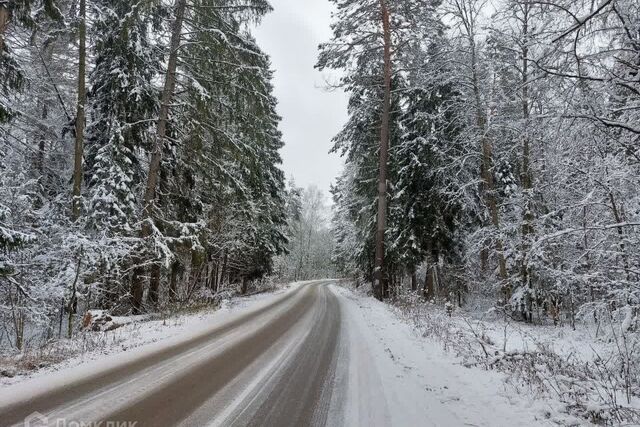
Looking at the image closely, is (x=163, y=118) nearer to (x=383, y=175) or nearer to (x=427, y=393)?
(x=383, y=175)

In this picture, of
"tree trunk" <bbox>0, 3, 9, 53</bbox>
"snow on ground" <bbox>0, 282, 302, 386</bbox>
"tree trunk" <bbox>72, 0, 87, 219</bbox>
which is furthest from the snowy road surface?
"tree trunk" <bbox>72, 0, 87, 219</bbox>

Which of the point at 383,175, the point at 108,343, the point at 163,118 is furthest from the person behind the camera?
the point at 383,175

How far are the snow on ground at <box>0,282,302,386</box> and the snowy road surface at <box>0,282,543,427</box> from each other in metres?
0.34

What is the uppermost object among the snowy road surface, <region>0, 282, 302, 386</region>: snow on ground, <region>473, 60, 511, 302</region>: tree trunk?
<region>473, 60, 511, 302</region>: tree trunk

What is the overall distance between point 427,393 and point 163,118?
10915 mm

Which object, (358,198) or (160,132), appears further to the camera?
(358,198)

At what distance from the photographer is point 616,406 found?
414cm

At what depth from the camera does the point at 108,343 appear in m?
7.70

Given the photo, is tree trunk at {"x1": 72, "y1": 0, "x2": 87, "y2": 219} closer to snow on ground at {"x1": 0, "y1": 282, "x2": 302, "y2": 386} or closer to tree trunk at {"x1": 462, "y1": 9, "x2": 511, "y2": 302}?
snow on ground at {"x1": 0, "y1": 282, "x2": 302, "y2": 386}

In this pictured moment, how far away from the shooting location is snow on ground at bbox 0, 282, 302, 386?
5809 mm

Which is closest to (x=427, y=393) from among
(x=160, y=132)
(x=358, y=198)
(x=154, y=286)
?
(x=160, y=132)

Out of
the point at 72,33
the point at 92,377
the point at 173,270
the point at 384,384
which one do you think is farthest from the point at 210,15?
the point at 384,384

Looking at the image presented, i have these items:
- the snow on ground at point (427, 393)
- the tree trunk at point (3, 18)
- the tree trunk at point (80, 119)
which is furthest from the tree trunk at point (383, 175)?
the tree trunk at point (3, 18)

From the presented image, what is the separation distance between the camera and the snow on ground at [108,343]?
229 inches
